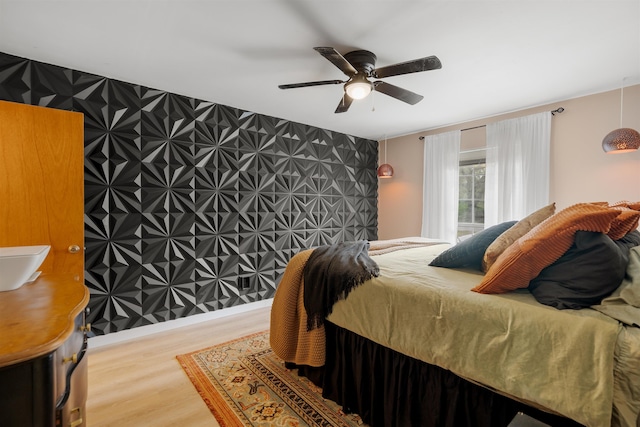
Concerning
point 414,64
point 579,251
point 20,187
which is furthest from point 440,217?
point 20,187

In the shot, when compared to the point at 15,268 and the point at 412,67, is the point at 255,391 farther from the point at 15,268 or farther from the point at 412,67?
the point at 412,67

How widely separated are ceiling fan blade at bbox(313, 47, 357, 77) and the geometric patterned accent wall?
1873 millimetres

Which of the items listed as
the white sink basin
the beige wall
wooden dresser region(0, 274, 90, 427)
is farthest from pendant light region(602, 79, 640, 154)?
the white sink basin

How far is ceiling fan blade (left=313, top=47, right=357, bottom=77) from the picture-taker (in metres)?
1.82

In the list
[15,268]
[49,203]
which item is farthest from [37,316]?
[49,203]

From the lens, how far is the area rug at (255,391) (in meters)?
1.73

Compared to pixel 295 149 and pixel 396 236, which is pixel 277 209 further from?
pixel 396 236

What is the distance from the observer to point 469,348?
1280 mm

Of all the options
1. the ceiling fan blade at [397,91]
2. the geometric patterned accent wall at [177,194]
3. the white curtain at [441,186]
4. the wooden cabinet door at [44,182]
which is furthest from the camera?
the white curtain at [441,186]

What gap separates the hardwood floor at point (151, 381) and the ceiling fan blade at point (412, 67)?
2575 mm

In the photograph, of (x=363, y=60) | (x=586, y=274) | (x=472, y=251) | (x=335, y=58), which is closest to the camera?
(x=586, y=274)

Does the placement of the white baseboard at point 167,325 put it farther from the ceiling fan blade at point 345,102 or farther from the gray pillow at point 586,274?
the gray pillow at point 586,274

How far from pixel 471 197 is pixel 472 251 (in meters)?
2.64

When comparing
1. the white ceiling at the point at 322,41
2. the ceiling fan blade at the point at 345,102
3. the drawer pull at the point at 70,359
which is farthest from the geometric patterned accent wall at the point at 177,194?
the drawer pull at the point at 70,359
